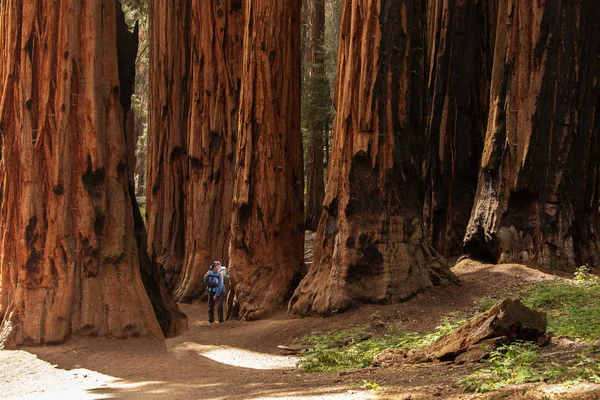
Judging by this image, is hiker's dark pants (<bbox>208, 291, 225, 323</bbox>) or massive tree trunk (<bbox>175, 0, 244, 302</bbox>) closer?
hiker's dark pants (<bbox>208, 291, 225, 323</bbox>)

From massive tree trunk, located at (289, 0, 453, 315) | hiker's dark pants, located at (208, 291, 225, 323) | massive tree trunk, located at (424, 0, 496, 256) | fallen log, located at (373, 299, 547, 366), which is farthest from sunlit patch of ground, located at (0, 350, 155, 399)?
massive tree trunk, located at (424, 0, 496, 256)

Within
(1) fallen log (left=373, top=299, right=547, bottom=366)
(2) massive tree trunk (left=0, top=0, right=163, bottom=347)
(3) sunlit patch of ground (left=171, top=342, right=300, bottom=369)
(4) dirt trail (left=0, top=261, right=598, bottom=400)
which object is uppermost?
(2) massive tree trunk (left=0, top=0, right=163, bottom=347)

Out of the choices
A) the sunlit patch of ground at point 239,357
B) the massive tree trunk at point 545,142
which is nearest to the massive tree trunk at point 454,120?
the massive tree trunk at point 545,142

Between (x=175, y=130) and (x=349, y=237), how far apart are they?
747 cm

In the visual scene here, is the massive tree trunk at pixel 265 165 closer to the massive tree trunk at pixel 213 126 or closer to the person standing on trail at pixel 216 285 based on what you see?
the person standing on trail at pixel 216 285

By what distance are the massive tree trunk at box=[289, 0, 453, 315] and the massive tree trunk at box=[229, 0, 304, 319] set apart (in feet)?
5.94

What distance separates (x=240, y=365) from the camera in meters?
9.49

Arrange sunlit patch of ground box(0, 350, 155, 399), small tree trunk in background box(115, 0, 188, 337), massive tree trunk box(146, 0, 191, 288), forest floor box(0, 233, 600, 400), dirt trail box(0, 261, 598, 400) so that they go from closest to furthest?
forest floor box(0, 233, 600, 400)
dirt trail box(0, 261, 598, 400)
sunlit patch of ground box(0, 350, 155, 399)
small tree trunk in background box(115, 0, 188, 337)
massive tree trunk box(146, 0, 191, 288)

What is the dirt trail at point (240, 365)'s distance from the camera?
6.73 m

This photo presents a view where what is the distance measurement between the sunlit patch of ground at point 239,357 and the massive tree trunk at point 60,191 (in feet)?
2.23

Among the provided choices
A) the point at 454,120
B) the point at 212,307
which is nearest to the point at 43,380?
the point at 212,307

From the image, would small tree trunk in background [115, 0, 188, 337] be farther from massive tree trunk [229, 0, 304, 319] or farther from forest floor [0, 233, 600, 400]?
massive tree trunk [229, 0, 304, 319]

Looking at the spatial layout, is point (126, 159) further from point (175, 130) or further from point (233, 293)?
point (175, 130)

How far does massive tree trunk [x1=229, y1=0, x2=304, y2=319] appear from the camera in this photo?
545 inches
